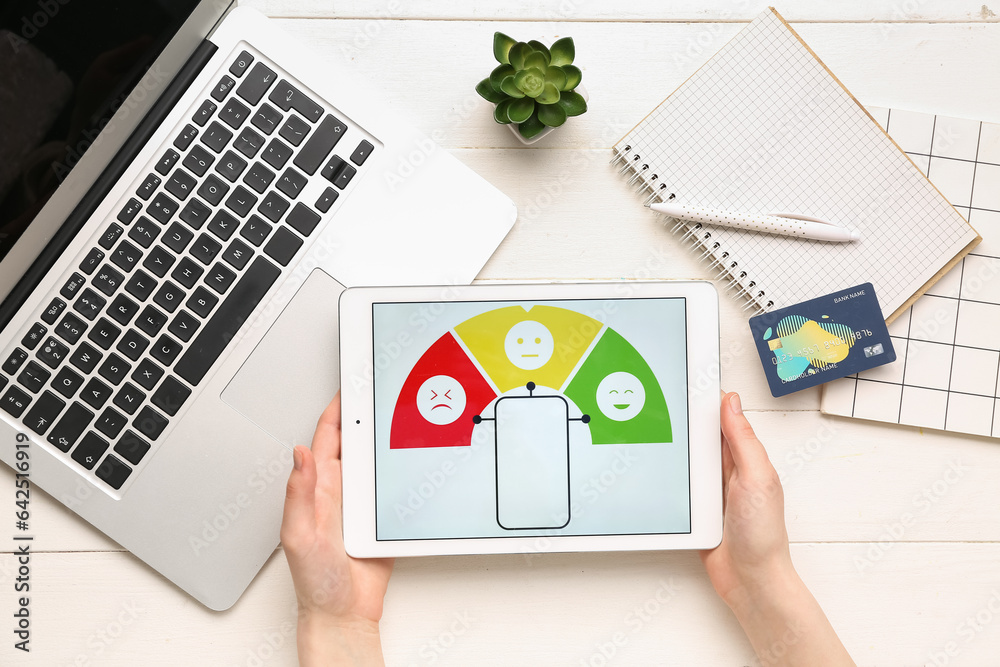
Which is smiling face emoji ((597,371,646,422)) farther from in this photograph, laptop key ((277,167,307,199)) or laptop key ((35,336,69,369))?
laptop key ((35,336,69,369))

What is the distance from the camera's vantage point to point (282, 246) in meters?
0.76

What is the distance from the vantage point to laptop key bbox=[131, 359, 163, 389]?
29.6 inches

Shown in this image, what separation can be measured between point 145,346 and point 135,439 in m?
0.11

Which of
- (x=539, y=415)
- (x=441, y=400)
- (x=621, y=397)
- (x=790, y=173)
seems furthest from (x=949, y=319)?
(x=441, y=400)

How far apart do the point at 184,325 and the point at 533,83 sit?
0.51 m

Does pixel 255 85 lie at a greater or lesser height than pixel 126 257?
greater

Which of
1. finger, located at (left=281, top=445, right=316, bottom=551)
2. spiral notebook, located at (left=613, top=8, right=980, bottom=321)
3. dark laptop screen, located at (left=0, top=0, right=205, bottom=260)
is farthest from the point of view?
spiral notebook, located at (left=613, top=8, right=980, bottom=321)

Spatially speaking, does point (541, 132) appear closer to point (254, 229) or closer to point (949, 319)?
point (254, 229)

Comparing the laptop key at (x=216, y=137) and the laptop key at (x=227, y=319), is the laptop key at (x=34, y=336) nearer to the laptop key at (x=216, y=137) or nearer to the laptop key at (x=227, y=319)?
the laptop key at (x=227, y=319)

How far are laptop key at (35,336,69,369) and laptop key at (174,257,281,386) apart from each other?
14 cm

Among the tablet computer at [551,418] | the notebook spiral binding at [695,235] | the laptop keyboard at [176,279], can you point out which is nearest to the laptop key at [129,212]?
the laptop keyboard at [176,279]

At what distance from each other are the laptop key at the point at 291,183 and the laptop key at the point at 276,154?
1cm

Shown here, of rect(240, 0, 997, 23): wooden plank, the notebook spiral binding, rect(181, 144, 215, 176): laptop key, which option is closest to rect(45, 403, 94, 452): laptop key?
rect(181, 144, 215, 176): laptop key

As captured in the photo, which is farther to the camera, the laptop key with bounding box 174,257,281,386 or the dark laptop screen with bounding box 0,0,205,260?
the laptop key with bounding box 174,257,281,386
